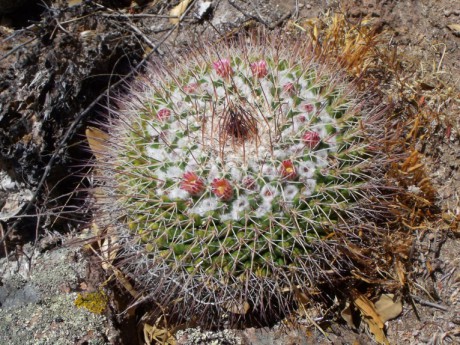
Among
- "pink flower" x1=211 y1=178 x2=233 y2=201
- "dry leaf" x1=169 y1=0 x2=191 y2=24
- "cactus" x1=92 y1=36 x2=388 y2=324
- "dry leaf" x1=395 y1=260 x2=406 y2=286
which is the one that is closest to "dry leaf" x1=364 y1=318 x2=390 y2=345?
"dry leaf" x1=395 y1=260 x2=406 y2=286

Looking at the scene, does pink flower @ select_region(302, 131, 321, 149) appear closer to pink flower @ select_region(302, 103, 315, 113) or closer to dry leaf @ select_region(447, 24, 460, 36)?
pink flower @ select_region(302, 103, 315, 113)

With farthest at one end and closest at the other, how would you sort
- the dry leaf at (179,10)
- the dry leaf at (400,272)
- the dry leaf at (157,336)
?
the dry leaf at (179,10)
the dry leaf at (157,336)
the dry leaf at (400,272)

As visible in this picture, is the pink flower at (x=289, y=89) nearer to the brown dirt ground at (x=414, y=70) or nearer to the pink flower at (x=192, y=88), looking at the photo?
the pink flower at (x=192, y=88)

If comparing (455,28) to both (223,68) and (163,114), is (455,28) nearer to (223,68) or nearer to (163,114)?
(223,68)

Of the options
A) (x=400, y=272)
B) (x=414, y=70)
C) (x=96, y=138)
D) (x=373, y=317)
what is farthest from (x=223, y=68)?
(x=373, y=317)

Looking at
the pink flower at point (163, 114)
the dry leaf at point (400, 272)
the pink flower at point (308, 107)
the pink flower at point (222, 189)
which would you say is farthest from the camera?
the dry leaf at point (400, 272)

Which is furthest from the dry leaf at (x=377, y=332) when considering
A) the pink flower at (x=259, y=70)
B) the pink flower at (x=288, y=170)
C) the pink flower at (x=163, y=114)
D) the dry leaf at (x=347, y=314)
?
the pink flower at (x=163, y=114)
